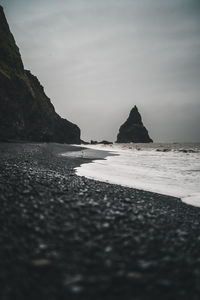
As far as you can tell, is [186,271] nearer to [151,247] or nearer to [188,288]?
[188,288]

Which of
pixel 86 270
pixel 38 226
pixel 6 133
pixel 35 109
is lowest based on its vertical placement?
pixel 86 270

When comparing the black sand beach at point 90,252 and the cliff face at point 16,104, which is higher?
the cliff face at point 16,104

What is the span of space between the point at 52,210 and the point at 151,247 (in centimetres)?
291

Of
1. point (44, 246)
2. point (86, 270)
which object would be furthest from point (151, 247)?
point (44, 246)

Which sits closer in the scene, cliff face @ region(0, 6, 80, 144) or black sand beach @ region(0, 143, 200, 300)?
black sand beach @ region(0, 143, 200, 300)

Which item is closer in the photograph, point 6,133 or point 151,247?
point 151,247

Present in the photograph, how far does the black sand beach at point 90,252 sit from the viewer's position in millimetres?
3314

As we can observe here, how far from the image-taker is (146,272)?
387 cm

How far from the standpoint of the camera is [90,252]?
4.23 metres

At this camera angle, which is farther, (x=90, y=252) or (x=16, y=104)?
(x=16, y=104)

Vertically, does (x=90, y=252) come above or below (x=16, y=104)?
below

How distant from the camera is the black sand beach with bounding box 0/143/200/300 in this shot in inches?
130

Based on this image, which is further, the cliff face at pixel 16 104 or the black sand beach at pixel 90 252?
the cliff face at pixel 16 104

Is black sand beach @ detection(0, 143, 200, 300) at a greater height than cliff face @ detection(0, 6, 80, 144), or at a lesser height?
lesser
